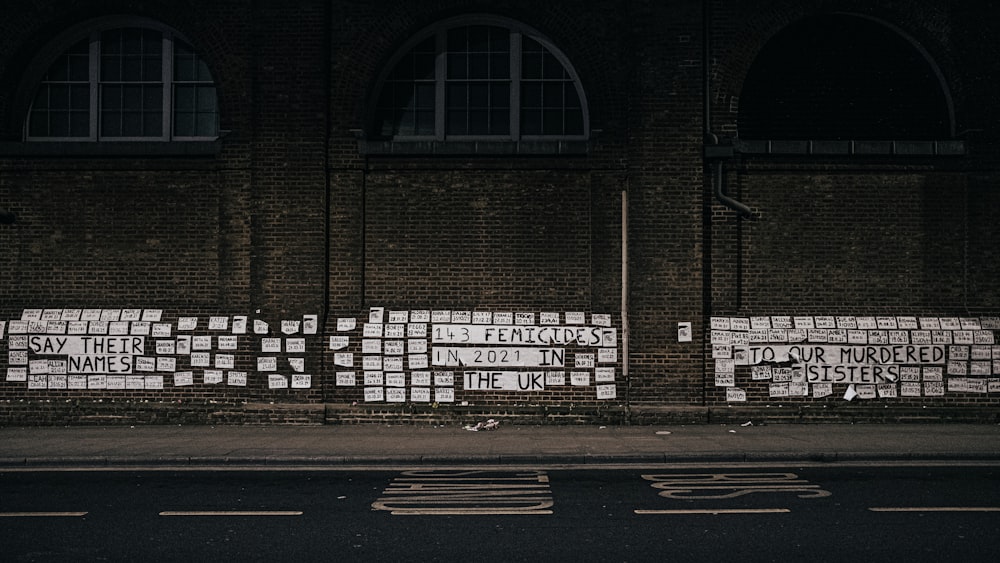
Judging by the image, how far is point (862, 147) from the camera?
1477 centimetres

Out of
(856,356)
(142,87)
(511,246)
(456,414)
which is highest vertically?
(142,87)

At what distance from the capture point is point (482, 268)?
48.9 ft

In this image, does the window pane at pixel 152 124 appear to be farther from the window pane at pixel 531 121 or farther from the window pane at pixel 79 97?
the window pane at pixel 531 121

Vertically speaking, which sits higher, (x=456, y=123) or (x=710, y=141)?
(x=456, y=123)

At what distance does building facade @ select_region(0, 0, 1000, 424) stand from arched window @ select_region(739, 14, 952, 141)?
1.02 feet

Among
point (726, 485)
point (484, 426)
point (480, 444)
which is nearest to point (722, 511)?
point (726, 485)

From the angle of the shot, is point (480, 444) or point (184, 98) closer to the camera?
point (480, 444)

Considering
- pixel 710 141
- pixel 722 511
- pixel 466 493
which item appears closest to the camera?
pixel 722 511

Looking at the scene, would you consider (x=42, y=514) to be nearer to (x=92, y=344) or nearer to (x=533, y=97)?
(x=92, y=344)

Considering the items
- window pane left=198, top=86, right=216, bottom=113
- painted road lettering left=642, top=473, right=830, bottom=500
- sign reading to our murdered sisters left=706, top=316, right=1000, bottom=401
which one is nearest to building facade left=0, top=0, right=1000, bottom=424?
sign reading to our murdered sisters left=706, top=316, right=1000, bottom=401

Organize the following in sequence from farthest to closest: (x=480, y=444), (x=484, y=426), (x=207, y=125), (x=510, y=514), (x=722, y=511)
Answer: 1. (x=207, y=125)
2. (x=484, y=426)
3. (x=480, y=444)
4. (x=722, y=511)
5. (x=510, y=514)

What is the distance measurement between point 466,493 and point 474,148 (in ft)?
23.0

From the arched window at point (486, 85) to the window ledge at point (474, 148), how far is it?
1.91 feet

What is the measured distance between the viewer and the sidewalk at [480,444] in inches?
449
